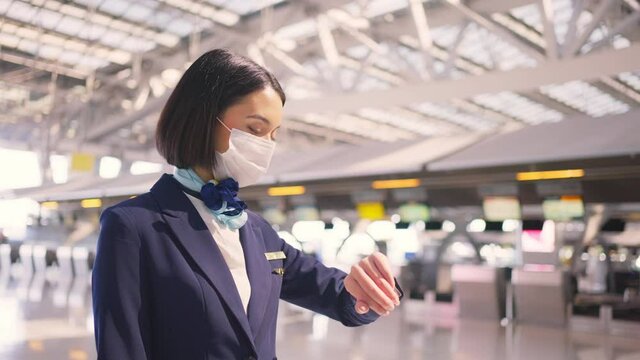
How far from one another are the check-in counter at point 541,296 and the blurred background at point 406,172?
0.03m

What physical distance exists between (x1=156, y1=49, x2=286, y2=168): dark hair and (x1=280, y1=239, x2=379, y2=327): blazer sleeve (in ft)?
1.37

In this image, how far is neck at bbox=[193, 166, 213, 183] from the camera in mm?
1516

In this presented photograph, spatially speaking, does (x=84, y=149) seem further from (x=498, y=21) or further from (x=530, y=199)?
(x=530, y=199)

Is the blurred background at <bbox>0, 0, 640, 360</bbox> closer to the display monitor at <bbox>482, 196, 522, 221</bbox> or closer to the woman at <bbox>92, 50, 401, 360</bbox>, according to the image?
the display monitor at <bbox>482, 196, 522, 221</bbox>

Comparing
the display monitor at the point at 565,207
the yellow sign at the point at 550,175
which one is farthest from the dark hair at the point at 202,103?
the display monitor at the point at 565,207

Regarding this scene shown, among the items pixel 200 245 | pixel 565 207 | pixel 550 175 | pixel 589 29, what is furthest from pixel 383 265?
pixel 589 29

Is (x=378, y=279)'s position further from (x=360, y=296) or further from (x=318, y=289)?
(x=318, y=289)

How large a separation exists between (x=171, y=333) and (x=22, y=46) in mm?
20909

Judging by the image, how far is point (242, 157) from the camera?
4.97ft

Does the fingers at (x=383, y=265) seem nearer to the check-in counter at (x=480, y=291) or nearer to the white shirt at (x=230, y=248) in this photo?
the white shirt at (x=230, y=248)

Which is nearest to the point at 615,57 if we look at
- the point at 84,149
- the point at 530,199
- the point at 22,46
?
the point at 530,199

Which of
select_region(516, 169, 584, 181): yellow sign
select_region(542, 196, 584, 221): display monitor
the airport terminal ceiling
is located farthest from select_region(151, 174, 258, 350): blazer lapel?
select_region(542, 196, 584, 221): display monitor

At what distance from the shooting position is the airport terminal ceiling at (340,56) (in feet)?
38.5

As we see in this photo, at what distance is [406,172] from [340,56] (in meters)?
10.1
